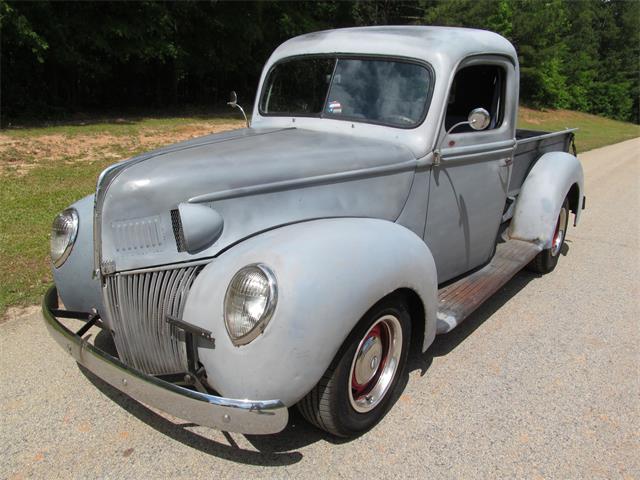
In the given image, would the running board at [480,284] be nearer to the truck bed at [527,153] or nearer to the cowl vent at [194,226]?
the truck bed at [527,153]

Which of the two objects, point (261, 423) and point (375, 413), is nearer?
point (261, 423)

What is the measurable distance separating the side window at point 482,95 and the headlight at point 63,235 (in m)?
2.42

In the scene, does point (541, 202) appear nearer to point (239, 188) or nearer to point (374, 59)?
point (374, 59)

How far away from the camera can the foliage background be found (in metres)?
13.8

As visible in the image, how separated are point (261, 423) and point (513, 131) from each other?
2.84 meters

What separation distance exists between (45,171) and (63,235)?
6229mm

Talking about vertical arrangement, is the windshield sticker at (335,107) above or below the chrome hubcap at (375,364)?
above

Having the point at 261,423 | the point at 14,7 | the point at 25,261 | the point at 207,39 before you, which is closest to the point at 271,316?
the point at 261,423

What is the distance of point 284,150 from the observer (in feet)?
9.17

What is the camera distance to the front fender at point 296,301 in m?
2.06

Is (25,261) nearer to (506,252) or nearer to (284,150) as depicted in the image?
(284,150)

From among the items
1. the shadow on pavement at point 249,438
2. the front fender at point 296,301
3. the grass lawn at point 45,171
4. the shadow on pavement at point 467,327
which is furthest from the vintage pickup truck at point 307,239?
the grass lawn at point 45,171

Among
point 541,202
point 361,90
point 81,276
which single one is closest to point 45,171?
point 81,276

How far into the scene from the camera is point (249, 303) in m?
2.08
